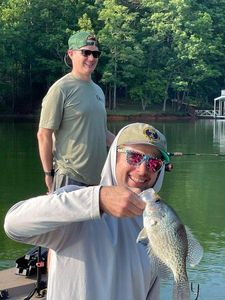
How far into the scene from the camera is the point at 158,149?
6.28 feet

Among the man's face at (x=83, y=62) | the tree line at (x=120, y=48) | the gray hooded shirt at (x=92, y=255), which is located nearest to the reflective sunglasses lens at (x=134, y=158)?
the gray hooded shirt at (x=92, y=255)

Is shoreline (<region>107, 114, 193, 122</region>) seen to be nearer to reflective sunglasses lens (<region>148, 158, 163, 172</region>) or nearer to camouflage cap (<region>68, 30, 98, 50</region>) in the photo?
camouflage cap (<region>68, 30, 98, 50</region>)

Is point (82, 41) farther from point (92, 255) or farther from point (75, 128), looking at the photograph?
point (92, 255)

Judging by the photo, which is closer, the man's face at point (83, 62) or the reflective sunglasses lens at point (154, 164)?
the reflective sunglasses lens at point (154, 164)

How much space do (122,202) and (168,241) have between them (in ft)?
0.60

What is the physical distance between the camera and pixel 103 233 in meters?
1.85

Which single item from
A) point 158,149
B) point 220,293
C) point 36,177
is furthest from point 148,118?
point 158,149

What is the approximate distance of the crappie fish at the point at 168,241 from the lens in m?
1.65

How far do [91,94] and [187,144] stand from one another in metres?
19.6

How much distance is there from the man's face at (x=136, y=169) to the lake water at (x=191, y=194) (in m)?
3.66

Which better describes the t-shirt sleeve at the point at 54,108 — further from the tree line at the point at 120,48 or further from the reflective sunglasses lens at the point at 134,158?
the tree line at the point at 120,48

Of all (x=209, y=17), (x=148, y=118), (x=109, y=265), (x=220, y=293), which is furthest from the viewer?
(x=209, y=17)

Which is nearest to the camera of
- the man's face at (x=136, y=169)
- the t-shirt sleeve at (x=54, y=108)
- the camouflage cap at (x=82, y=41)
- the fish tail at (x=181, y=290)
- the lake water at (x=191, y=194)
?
the fish tail at (x=181, y=290)

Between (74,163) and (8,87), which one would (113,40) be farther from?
(74,163)
